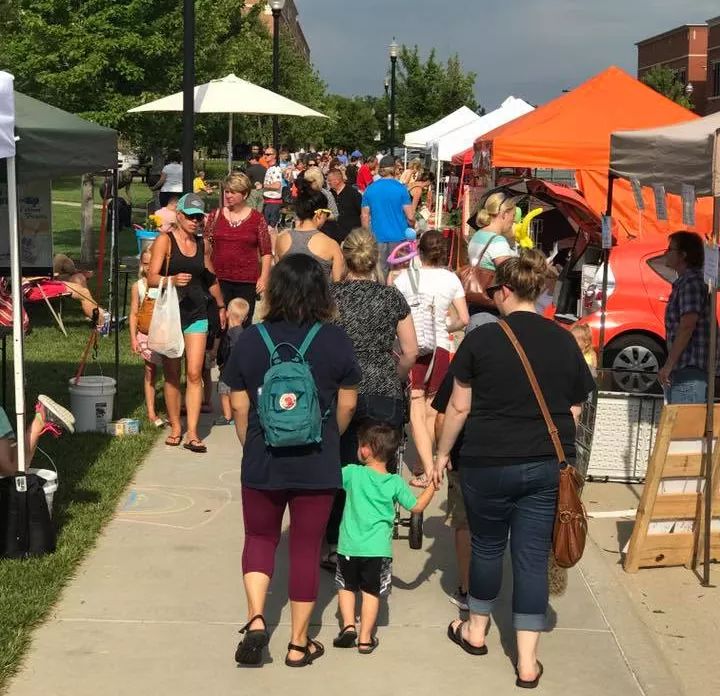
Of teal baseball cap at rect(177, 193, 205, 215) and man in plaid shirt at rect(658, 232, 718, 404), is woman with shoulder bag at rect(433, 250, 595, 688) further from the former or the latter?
teal baseball cap at rect(177, 193, 205, 215)

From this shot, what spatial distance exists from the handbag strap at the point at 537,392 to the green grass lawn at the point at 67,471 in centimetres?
234

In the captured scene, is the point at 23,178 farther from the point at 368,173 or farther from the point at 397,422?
the point at 368,173

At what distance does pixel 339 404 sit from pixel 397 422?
1.35m

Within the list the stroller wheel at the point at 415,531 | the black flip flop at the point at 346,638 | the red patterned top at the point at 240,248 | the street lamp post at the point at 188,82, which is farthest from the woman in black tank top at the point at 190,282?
the black flip flop at the point at 346,638

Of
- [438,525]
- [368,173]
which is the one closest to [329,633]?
[438,525]

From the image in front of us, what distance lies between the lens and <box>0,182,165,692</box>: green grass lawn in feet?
18.6

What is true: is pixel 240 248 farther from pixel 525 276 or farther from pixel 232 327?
pixel 525 276

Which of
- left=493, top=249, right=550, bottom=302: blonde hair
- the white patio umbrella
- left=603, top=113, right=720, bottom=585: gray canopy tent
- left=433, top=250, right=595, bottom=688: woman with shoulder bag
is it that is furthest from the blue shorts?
the white patio umbrella

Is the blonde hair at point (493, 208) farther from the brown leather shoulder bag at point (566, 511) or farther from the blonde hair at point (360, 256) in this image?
the brown leather shoulder bag at point (566, 511)

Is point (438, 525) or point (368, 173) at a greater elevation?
point (368, 173)

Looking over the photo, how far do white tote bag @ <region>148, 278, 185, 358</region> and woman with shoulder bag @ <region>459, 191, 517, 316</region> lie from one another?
201cm

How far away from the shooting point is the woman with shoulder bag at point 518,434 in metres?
4.88

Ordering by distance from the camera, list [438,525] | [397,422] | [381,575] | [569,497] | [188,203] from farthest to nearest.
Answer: [188,203] < [438,525] < [397,422] < [381,575] < [569,497]

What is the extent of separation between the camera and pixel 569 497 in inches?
193
